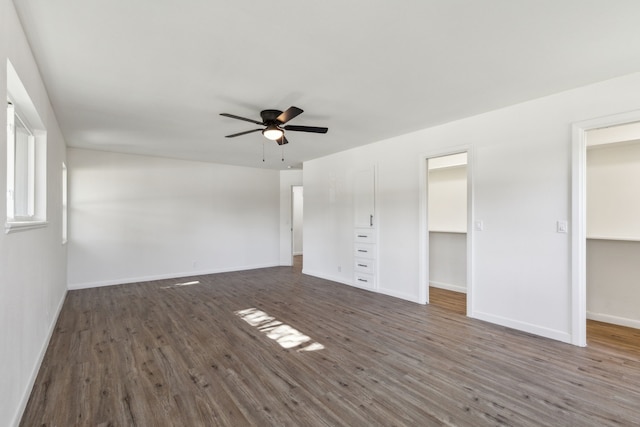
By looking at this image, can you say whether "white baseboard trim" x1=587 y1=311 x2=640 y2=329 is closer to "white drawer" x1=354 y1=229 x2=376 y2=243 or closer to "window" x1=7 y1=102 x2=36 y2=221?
"white drawer" x1=354 y1=229 x2=376 y2=243

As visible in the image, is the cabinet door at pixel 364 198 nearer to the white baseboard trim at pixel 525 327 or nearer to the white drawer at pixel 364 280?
the white drawer at pixel 364 280

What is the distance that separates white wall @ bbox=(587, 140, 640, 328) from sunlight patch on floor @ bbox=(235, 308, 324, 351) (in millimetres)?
3537

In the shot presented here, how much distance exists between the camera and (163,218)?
21.0 ft

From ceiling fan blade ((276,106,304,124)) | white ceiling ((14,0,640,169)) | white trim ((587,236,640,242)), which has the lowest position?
white trim ((587,236,640,242))

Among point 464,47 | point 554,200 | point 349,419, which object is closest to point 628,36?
point 464,47

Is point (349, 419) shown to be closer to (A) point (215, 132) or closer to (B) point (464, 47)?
(B) point (464, 47)

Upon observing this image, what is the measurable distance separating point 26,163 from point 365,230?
4.50 meters

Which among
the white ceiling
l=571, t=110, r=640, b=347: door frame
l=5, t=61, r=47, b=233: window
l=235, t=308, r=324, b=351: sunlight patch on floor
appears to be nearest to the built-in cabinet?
the white ceiling

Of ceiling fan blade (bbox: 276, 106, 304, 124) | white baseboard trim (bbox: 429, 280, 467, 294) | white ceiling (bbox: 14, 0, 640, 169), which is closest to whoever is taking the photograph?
white ceiling (bbox: 14, 0, 640, 169)

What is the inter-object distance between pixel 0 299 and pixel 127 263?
16.0 ft

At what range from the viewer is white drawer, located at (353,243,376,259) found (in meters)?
5.30

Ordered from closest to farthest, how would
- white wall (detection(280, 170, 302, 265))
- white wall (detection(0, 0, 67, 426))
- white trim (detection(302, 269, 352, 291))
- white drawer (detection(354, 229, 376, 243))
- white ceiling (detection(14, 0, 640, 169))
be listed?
white wall (detection(0, 0, 67, 426)) → white ceiling (detection(14, 0, 640, 169)) → white drawer (detection(354, 229, 376, 243)) → white trim (detection(302, 269, 352, 291)) → white wall (detection(280, 170, 302, 265))

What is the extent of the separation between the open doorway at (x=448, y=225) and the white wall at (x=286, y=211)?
3.67m

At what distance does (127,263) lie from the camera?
19.6ft
